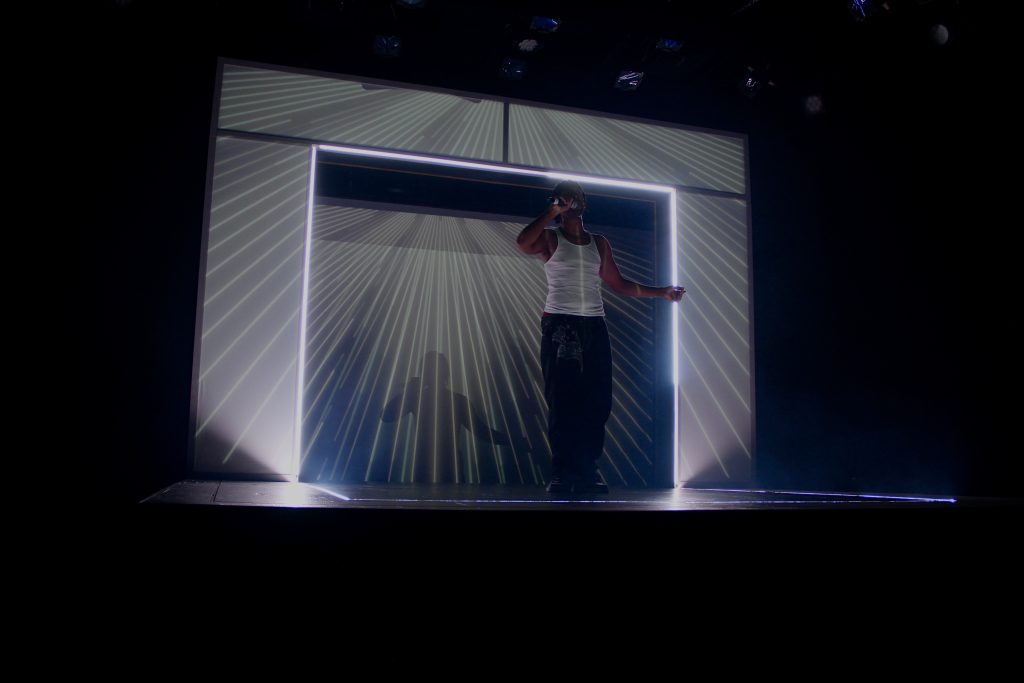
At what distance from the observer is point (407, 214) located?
4859mm

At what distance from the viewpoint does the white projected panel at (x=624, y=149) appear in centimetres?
465

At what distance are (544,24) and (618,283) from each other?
6.02 feet

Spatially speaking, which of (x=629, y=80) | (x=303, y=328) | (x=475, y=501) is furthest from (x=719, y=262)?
(x=475, y=501)

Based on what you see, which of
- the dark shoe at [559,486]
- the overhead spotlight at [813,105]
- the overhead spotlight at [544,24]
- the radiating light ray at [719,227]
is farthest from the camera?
the overhead spotlight at [813,105]

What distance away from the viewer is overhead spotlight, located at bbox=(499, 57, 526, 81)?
Answer: 4.43 metres

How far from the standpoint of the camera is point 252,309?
13.2 feet

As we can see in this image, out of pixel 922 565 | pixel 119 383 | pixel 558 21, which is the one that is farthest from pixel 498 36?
pixel 922 565

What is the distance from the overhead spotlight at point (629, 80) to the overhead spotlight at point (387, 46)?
141 centimetres

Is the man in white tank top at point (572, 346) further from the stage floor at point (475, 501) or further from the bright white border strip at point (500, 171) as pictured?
the bright white border strip at point (500, 171)

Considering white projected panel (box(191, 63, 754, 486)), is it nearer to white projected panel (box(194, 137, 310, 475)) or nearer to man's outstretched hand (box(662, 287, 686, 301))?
white projected panel (box(194, 137, 310, 475))

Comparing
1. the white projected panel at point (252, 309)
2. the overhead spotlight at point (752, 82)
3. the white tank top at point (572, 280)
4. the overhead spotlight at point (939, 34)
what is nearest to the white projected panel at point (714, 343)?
the overhead spotlight at point (752, 82)

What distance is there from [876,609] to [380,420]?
3.53m

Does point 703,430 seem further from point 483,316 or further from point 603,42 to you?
point 603,42

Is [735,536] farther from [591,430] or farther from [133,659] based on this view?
[591,430]
